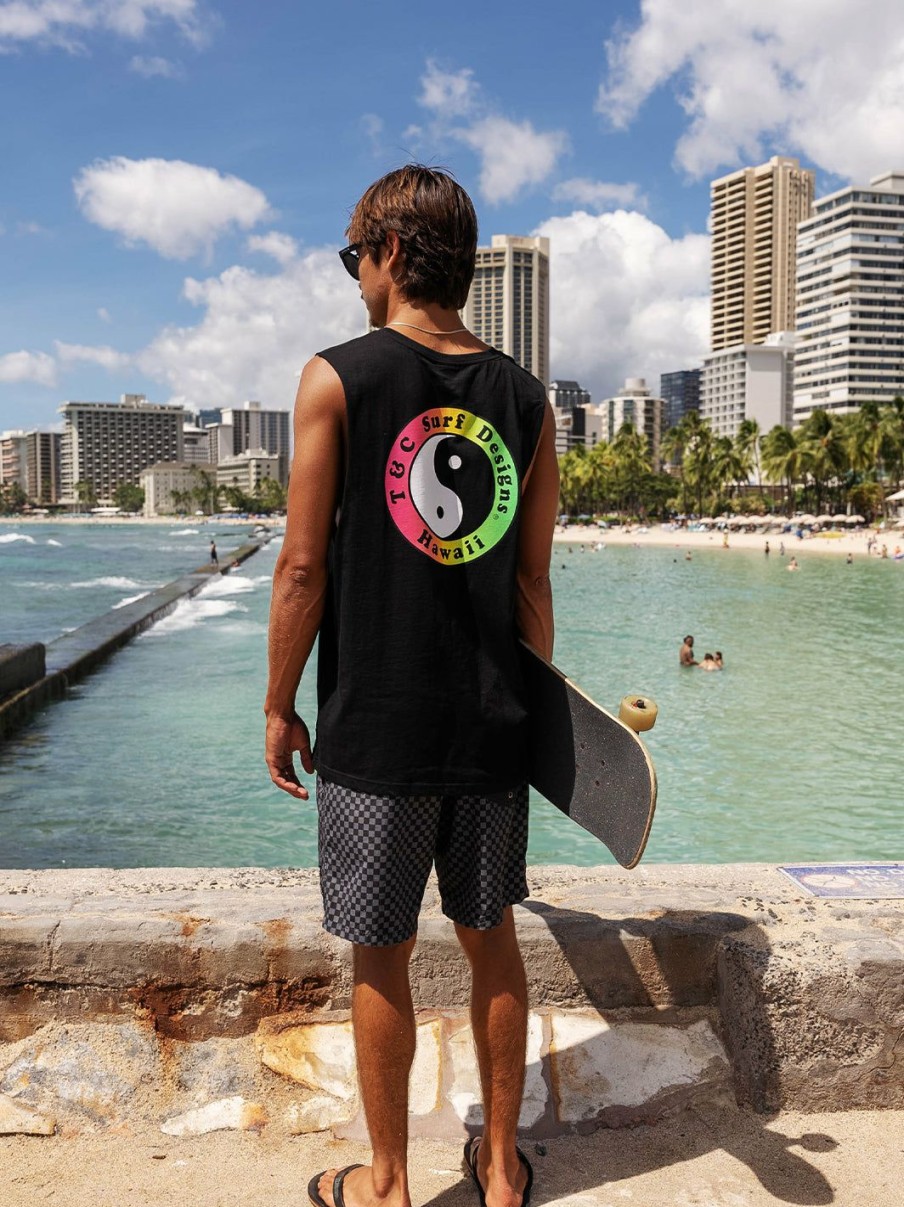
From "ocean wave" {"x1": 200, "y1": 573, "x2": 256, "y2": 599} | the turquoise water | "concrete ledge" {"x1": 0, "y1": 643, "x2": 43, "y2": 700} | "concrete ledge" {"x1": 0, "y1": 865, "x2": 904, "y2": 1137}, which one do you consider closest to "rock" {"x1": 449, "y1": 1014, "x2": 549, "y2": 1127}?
"concrete ledge" {"x1": 0, "y1": 865, "x2": 904, "y2": 1137}

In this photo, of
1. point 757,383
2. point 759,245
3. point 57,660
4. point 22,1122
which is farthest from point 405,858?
point 759,245

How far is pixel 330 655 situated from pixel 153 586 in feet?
146

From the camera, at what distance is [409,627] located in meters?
2.06

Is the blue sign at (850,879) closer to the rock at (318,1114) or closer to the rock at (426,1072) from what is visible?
the rock at (426,1072)

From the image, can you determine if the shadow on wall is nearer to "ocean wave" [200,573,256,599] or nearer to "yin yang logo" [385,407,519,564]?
"yin yang logo" [385,407,519,564]

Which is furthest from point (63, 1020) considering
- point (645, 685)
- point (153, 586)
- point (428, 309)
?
point (153, 586)

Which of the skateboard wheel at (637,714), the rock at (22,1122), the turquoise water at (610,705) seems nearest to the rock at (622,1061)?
the skateboard wheel at (637,714)

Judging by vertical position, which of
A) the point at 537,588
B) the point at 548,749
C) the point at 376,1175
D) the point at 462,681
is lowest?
the point at 376,1175

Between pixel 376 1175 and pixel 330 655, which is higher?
pixel 330 655

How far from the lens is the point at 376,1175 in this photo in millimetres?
2176

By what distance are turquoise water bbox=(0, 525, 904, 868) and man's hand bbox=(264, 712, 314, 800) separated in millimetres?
6322

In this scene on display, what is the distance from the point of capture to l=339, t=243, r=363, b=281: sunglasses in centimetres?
223

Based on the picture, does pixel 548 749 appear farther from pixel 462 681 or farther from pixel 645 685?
pixel 645 685

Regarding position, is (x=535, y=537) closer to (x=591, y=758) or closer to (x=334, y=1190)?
(x=591, y=758)
